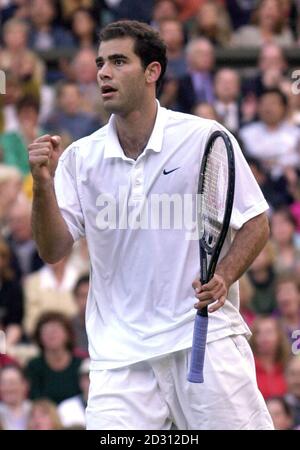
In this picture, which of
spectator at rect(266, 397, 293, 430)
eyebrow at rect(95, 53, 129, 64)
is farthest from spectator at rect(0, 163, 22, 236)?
eyebrow at rect(95, 53, 129, 64)

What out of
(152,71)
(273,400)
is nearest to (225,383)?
(152,71)

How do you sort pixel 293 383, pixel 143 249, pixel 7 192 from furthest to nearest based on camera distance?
1. pixel 7 192
2. pixel 293 383
3. pixel 143 249

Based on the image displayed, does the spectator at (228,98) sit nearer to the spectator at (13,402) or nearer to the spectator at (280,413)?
the spectator at (13,402)

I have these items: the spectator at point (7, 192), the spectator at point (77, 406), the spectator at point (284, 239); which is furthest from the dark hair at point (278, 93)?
the spectator at point (77, 406)

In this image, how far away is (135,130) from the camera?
6.16 meters

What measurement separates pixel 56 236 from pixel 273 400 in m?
3.14

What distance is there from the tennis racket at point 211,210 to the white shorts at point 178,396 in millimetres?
149

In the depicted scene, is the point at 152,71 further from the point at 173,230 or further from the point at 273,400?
the point at 273,400

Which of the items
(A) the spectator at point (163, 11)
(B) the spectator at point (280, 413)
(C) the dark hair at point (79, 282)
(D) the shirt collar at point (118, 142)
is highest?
(A) the spectator at point (163, 11)

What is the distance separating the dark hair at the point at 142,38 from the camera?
619 centimetres

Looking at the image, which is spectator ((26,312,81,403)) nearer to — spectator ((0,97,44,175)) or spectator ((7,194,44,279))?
spectator ((7,194,44,279))

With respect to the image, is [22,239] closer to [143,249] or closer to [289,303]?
[289,303]

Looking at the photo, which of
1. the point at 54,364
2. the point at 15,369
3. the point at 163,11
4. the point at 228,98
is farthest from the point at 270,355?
the point at 163,11

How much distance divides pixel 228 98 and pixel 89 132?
1.10 meters
